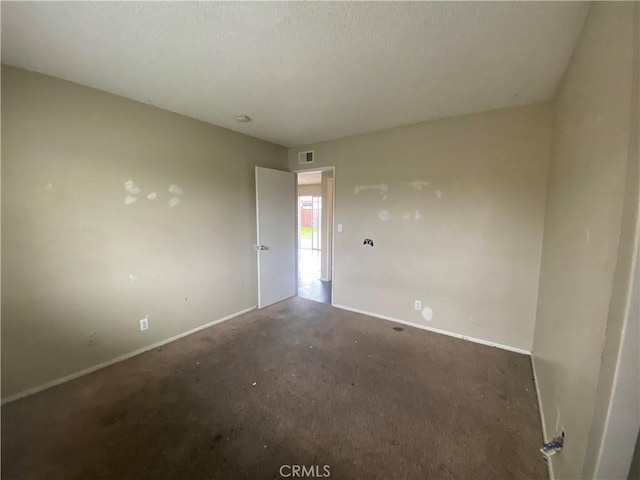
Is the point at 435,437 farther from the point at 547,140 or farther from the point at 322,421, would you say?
the point at 547,140

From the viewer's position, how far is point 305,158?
3947mm

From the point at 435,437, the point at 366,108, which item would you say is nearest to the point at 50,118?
the point at 366,108

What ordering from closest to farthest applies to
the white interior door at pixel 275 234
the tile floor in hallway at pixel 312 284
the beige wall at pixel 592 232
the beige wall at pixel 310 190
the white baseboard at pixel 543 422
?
the beige wall at pixel 592 232 → the white baseboard at pixel 543 422 → the white interior door at pixel 275 234 → the tile floor in hallway at pixel 312 284 → the beige wall at pixel 310 190

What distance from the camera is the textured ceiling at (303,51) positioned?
4.34 ft

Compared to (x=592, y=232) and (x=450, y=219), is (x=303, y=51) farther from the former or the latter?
(x=450, y=219)

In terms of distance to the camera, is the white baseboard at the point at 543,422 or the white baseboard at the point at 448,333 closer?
the white baseboard at the point at 543,422

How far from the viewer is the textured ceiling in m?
1.32

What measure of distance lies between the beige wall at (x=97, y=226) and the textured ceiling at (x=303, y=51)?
28 cm

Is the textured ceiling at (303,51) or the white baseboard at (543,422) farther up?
the textured ceiling at (303,51)

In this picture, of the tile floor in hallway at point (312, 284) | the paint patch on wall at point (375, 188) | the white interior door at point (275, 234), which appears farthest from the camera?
the tile floor in hallway at point (312, 284)

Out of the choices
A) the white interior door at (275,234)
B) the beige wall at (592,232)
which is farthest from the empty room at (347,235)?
the white interior door at (275,234)

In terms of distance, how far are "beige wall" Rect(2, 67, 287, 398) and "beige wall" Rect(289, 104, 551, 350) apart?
1763mm

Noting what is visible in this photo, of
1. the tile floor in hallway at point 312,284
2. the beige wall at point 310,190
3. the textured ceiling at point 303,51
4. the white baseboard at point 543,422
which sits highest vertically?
the textured ceiling at point 303,51

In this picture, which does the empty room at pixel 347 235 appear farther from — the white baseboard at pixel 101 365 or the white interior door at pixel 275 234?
the white interior door at pixel 275 234
